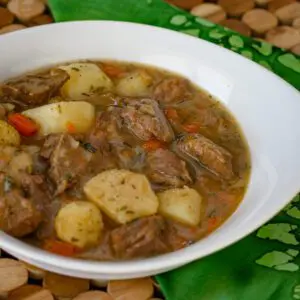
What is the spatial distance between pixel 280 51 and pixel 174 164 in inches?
44.5

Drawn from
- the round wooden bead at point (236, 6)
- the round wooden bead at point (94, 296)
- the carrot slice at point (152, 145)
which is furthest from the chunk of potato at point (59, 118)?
the round wooden bead at point (236, 6)

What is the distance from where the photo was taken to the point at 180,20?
11.6 ft

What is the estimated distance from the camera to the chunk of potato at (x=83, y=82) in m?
2.97

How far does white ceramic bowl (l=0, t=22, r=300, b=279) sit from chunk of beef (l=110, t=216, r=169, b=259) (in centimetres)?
7

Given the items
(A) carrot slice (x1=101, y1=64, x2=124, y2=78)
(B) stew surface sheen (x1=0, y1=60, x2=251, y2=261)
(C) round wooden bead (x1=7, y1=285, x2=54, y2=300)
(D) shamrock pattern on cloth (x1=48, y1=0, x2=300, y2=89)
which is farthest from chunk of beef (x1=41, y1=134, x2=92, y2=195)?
(D) shamrock pattern on cloth (x1=48, y1=0, x2=300, y2=89)

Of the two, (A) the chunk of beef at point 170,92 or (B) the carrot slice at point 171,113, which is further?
(A) the chunk of beef at point 170,92

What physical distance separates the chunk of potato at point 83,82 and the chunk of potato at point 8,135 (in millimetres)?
384

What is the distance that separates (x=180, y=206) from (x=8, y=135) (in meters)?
0.73

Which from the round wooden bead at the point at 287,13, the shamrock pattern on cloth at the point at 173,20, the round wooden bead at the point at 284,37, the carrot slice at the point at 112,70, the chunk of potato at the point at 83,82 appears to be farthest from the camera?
the round wooden bead at the point at 287,13

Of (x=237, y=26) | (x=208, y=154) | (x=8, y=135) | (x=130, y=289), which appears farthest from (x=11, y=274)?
(x=237, y=26)

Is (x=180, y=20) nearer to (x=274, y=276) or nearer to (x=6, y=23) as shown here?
(x=6, y=23)

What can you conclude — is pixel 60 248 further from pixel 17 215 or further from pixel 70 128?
pixel 70 128

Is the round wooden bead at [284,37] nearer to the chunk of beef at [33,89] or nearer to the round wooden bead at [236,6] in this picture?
the round wooden bead at [236,6]

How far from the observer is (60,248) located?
2.32 meters
